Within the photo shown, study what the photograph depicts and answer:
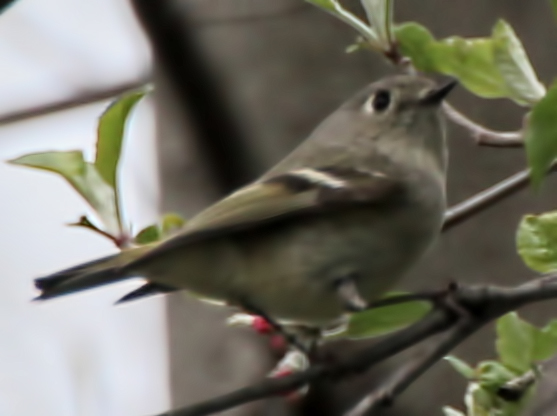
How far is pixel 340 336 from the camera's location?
94 centimetres

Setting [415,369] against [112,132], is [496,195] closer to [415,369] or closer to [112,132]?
[415,369]

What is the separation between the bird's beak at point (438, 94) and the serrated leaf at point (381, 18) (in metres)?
0.14

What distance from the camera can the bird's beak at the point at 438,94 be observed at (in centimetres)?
109

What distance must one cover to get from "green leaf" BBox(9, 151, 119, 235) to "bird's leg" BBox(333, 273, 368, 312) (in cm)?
23

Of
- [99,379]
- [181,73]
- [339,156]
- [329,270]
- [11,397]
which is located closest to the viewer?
[329,270]

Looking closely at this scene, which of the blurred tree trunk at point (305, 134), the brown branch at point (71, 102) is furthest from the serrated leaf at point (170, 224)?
the brown branch at point (71, 102)

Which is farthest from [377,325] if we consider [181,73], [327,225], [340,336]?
[181,73]

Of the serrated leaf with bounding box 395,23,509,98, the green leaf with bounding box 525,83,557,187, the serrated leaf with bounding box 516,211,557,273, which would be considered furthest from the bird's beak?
the green leaf with bounding box 525,83,557,187

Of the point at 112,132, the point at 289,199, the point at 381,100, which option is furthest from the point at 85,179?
the point at 381,100

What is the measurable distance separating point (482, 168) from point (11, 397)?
5.86 feet

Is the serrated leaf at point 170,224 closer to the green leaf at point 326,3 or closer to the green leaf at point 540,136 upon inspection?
the green leaf at point 326,3

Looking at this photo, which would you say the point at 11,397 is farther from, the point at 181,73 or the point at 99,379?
the point at 181,73

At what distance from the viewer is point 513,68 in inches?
35.0

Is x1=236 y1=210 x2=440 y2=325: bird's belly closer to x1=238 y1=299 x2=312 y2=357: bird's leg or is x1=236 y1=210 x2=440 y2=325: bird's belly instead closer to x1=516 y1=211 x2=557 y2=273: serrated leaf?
x1=238 y1=299 x2=312 y2=357: bird's leg
